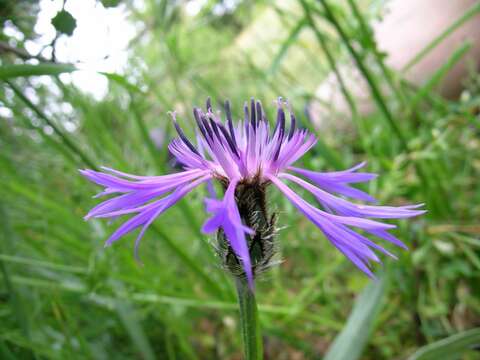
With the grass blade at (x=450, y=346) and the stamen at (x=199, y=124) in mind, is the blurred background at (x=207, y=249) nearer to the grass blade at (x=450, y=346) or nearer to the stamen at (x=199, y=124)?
the grass blade at (x=450, y=346)

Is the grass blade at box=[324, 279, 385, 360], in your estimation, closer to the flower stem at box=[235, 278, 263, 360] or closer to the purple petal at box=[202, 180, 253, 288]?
the flower stem at box=[235, 278, 263, 360]

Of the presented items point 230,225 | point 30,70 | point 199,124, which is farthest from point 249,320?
point 30,70

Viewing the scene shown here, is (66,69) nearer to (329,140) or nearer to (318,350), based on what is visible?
(318,350)

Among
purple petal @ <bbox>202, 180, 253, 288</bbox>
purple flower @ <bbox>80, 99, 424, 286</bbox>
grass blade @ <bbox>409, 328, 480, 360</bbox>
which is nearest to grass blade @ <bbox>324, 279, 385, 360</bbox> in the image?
grass blade @ <bbox>409, 328, 480, 360</bbox>

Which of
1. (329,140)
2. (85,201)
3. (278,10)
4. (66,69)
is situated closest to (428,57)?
(329,140)

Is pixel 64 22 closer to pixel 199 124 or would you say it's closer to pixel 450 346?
pixel 199 124
